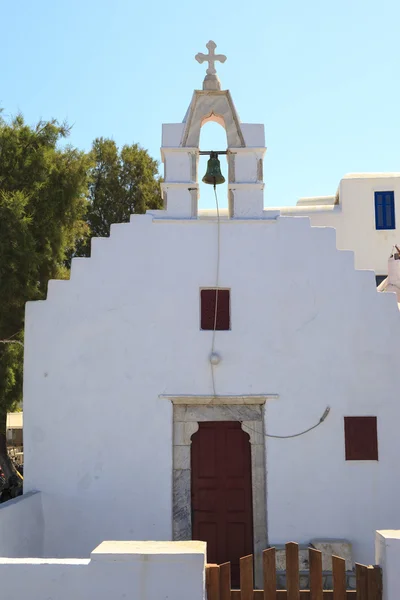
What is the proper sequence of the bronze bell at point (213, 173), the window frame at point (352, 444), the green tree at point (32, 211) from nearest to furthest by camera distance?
1. the window frame at point (352, 444)
2. the bronze bell at point (213, 173)
3. the green tree at point (32, 211)

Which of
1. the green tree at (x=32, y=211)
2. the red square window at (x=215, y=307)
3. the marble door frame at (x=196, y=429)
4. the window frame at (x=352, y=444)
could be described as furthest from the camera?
the green tree at (x=32, y=211)

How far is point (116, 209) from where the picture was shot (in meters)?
16.9

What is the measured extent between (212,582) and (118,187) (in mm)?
13384

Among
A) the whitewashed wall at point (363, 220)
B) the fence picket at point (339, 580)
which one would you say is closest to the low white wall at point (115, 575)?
the fence picket at point (339, 580)

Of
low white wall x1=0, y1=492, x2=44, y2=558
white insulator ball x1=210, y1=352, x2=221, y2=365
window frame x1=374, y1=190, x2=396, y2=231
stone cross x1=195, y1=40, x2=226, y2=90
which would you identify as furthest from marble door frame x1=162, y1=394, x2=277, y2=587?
window frame x1=374, y1=190, x2=396, y2=231

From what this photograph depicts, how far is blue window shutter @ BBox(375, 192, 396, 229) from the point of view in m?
15.5

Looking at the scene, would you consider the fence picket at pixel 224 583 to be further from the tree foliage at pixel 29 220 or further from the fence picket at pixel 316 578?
the tree foliage at pixel 29 220

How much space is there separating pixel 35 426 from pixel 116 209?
9428 millimetres

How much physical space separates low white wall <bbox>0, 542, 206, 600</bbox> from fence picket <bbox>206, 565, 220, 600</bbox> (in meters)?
0.16

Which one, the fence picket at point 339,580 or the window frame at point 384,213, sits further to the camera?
the window frame at point 384,213

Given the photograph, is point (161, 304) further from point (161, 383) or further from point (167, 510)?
point (167, 510)

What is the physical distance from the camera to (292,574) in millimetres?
4840

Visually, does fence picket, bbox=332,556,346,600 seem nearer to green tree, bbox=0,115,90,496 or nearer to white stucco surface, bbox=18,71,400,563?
white stucco surface, bbox=18,71,400,563

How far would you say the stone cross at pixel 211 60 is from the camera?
8.71 metres
